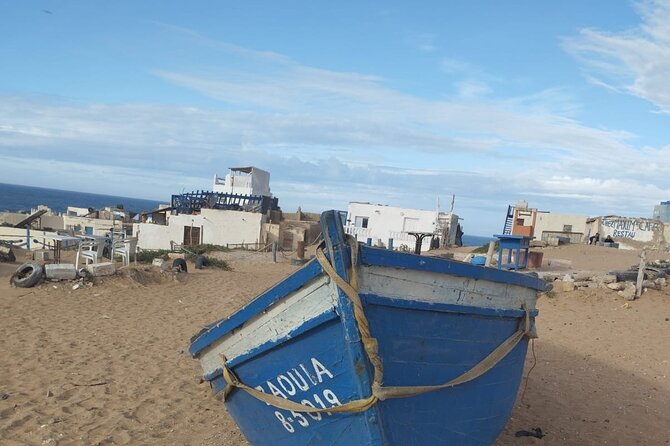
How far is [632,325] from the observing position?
12281mm

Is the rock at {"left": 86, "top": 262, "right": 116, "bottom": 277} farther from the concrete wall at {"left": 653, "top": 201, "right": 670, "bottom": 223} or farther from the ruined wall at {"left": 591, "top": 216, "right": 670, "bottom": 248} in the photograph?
the concrete wall at {"left": 653, "top": 201, "right": 670, "bottom": 223}

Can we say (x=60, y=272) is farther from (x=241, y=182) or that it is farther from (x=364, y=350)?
(x=241, y=182)

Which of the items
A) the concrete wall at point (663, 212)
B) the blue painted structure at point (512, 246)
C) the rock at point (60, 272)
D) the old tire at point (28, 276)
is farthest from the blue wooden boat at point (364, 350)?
the concrete wall at point (663, 212)

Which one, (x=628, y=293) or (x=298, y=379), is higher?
(x=298, y=379)

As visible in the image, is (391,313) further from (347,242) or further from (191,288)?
(191,288)

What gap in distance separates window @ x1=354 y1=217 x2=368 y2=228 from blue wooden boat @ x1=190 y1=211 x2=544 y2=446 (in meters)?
32.3

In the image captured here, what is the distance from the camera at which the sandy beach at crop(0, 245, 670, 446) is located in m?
5.50

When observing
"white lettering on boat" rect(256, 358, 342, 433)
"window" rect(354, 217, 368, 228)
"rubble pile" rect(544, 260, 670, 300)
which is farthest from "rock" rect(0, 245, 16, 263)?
"window" rect(354, 217, 368, 228)

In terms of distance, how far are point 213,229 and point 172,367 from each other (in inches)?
Result: 965

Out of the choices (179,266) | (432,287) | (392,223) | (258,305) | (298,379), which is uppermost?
(432,287)

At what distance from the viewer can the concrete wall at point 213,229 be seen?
102ft

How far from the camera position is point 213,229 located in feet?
103

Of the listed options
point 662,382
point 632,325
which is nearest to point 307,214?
point 632,325

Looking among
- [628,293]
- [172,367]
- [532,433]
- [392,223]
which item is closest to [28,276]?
[172,367]
